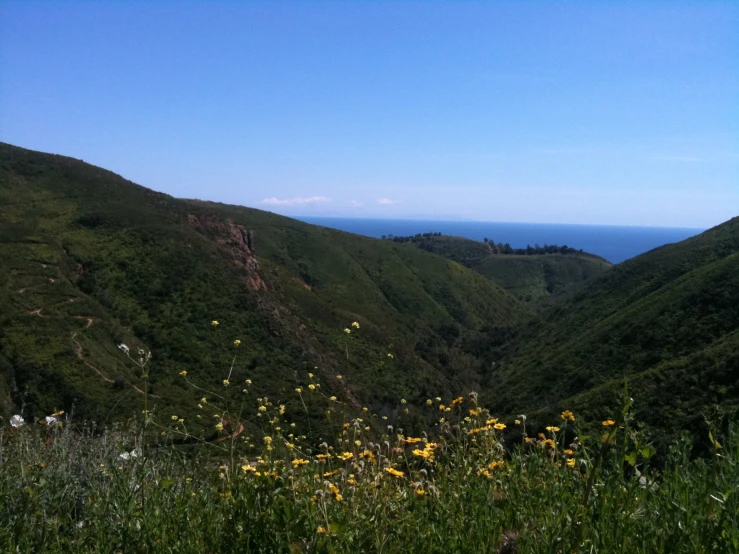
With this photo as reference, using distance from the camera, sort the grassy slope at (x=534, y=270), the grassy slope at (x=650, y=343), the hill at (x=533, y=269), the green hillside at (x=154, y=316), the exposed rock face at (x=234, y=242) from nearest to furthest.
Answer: the grassy slope at (x=650, y=343), the green hillside at (x=154, y=316), the exposed rock face at (x=234, y=242), the hill at (x=533, y=269), the grassy slope at (x=534, y=270)

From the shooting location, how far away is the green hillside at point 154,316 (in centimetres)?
2464

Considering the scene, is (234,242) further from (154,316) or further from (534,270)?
(534,270)

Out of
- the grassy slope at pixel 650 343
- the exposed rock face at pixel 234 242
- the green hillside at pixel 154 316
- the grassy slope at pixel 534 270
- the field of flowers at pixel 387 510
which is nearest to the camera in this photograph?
the field of flowers at pixel 387 510

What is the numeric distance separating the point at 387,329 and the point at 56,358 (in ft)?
139

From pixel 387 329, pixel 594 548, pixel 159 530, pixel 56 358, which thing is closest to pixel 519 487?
pixel 594 548

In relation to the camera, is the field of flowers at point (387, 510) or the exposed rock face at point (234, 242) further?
the exposed rock face at point (234, 242)

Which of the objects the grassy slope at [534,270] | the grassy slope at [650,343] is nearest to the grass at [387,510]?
the grassy slope at [650,343]

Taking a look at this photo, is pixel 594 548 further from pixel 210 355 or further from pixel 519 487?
pixel 210 355

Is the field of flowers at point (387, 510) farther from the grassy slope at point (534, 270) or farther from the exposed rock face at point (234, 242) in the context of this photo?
the grassy slope at point (534, 270)

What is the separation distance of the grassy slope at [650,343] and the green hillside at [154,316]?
871cm

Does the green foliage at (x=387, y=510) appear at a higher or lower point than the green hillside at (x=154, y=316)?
higher

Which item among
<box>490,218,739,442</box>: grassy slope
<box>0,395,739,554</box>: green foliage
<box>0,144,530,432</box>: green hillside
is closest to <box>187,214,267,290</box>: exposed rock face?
<box>0,144,530,432</box>: green hillside

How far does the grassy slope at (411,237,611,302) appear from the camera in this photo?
131 m

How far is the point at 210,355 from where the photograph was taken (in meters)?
33.0
